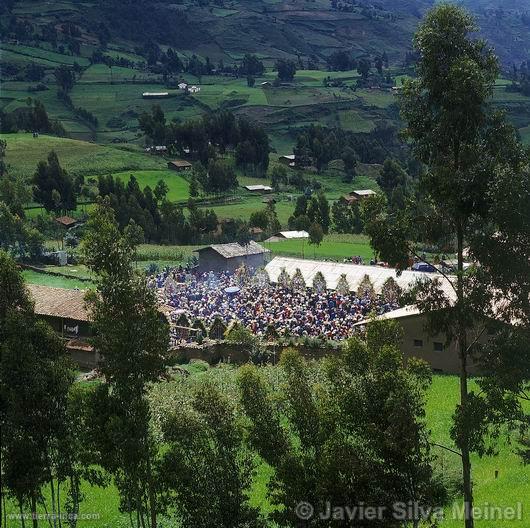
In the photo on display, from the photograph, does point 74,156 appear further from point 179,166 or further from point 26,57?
point 26,57

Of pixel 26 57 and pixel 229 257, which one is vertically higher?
pixel 26 57

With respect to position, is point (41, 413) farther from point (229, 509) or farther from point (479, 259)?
point (479, 259)

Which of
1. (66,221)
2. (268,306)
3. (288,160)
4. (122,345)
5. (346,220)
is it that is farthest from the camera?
(288,160)

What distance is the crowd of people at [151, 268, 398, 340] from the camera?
4534cm

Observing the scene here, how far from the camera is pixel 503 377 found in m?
14.4

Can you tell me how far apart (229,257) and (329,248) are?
606 inches

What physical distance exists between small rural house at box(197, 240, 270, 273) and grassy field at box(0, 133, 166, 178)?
4492 cm

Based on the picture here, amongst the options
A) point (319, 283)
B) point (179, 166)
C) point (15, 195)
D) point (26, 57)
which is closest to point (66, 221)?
point (15, 195)

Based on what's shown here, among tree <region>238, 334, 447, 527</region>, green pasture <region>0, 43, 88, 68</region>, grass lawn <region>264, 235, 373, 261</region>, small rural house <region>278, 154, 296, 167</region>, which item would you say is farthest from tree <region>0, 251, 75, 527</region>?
green pasture <region>0, 43, 88, 68</region>

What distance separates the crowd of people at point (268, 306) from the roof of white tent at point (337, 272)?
165cm

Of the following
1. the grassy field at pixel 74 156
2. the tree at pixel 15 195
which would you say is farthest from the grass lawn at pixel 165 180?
the tree at pixel 15 195

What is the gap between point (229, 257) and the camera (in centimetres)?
6444

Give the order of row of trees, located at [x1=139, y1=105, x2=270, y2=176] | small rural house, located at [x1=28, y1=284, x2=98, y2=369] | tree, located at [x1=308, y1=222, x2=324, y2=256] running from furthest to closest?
row of trees, located at [x1=139, y1=105, x2=270, y2=176] → tree, located at [x1=308, y1=222, x2=324, y2=256] → small rural house, located at [x1=28, y1=284, x2=98, y2=369]

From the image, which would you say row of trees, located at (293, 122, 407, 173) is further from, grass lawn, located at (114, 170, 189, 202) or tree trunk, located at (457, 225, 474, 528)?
tree trunk, located at (457, 225, 474, 528)
